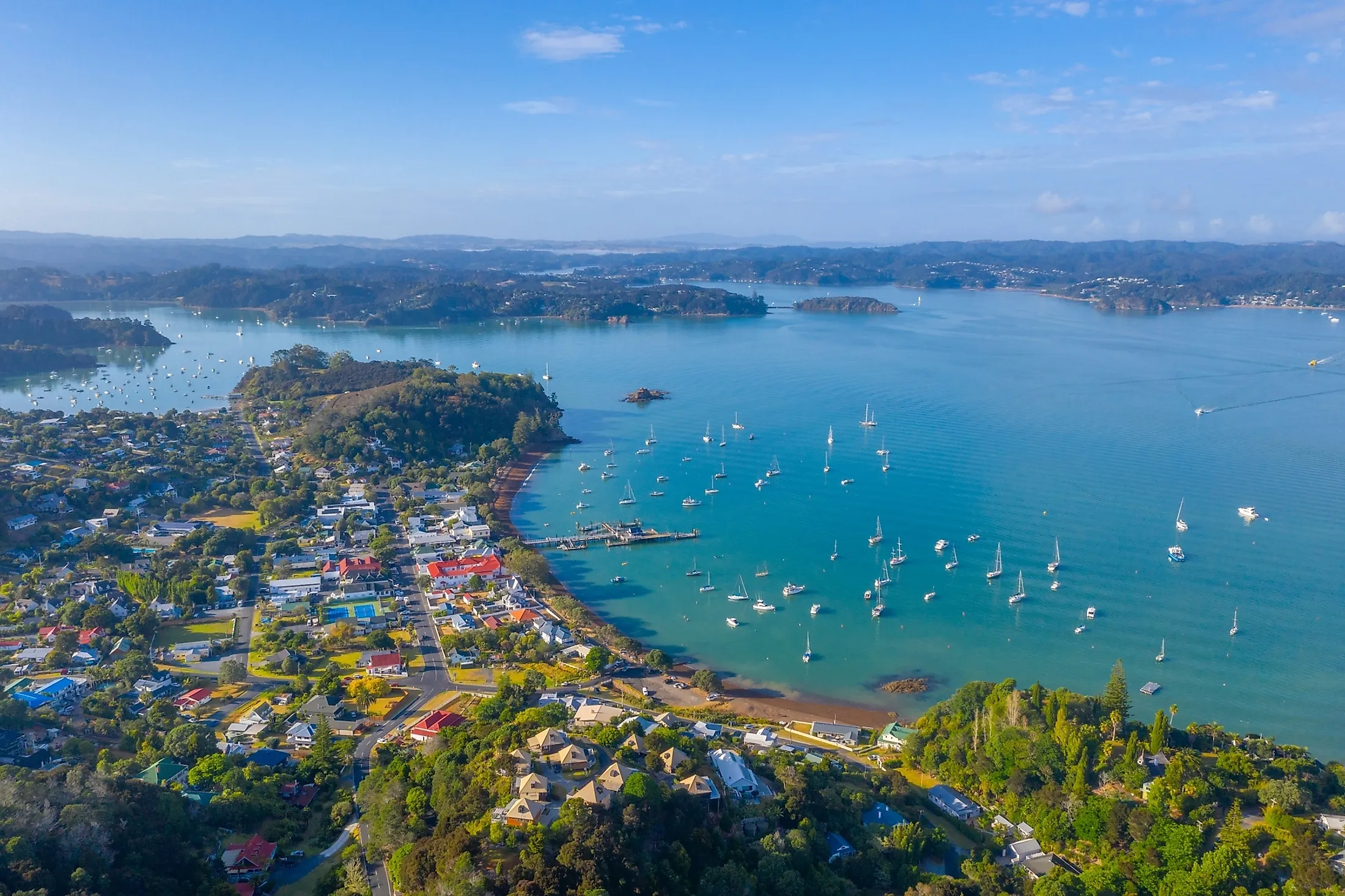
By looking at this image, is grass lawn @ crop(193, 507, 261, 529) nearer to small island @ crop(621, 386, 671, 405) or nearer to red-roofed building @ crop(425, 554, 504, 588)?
red-roofed building @ crop(425, 554, 504, 588)

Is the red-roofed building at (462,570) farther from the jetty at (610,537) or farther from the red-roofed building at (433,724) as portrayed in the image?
the red-roofed building at (433,724)

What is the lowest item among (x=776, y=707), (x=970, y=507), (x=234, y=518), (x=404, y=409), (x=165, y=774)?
(x=776, y=707)

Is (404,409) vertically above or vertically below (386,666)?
above

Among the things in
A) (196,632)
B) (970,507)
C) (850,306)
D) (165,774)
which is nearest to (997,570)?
(970,507)

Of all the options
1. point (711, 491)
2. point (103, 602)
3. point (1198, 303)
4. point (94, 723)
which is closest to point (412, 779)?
point (94, 723)

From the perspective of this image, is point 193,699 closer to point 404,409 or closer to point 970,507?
point 404,409

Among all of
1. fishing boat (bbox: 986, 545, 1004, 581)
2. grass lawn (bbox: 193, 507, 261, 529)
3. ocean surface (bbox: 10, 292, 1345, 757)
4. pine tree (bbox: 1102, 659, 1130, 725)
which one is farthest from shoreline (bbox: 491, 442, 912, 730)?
grass lawn (bbox: 193, 507, 261, 529)

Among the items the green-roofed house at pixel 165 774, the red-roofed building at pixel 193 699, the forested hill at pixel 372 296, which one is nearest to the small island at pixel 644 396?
the red-roofed building at pixel 193 699
